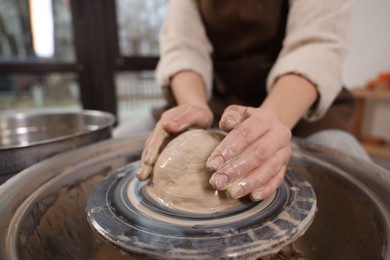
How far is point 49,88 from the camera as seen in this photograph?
2170 mm

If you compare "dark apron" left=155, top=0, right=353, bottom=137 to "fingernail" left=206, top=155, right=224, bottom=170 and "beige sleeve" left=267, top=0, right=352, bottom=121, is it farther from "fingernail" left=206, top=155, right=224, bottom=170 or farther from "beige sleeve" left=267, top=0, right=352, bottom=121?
"fingernail" left=206, top=155, right=224, bottom=170

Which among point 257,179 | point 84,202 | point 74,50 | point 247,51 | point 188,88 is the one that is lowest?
point 84,202

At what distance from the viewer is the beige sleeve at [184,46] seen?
929mm

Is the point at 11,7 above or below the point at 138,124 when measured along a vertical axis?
above

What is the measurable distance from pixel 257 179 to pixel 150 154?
0.19 m

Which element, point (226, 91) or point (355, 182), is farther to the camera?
point (226, 91)

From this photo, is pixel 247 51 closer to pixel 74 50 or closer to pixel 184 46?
pixel 184 46

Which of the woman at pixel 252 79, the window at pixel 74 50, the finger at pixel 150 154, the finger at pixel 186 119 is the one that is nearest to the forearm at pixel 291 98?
the woman at pixel 252 79

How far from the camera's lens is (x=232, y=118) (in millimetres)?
449

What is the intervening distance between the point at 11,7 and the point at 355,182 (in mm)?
2301

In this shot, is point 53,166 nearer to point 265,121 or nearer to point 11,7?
point 265,121

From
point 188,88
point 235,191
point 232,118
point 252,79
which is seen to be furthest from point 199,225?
point 252,79

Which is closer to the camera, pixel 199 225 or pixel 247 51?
pixel 199 225

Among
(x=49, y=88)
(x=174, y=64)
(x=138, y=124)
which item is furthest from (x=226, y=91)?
(x=49, y=88)
